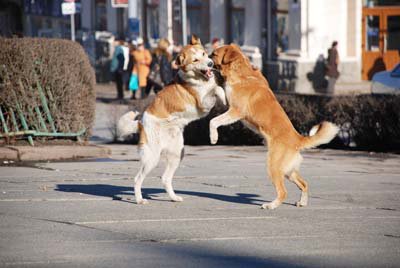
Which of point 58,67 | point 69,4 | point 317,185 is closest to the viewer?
point 317,185

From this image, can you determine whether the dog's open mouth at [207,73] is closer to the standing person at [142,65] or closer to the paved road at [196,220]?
the paved road at [196,220]

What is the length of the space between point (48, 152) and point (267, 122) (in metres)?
5.73

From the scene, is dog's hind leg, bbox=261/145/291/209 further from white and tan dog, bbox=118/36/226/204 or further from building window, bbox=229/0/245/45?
building window, bbox=229/0/245/45

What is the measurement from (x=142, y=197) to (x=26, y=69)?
5085 mm

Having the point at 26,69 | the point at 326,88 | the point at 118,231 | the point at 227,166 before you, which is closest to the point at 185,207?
the point at 118,231

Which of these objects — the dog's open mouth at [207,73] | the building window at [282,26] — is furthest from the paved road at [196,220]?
the building window at [282,26]

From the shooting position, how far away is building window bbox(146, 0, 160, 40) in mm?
41069

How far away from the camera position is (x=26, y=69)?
1559 centimetres

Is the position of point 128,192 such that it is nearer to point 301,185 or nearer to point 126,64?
point 301,185

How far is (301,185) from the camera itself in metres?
10.8

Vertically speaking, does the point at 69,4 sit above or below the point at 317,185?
above

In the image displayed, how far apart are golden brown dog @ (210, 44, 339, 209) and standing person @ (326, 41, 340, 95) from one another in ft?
69.1

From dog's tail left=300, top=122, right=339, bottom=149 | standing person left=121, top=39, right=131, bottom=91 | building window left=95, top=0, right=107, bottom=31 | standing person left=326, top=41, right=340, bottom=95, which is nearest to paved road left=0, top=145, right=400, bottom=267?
dog's tail left=300, top=122, right=339, bottom=149

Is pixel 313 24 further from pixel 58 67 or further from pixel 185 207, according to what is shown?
pixel 185 207
